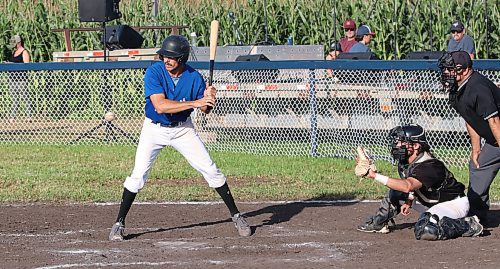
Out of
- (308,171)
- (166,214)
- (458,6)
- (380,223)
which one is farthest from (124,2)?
(380,223)

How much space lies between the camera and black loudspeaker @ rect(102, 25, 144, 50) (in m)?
19.6

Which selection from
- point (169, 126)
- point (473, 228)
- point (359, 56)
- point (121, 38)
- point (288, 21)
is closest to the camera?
point (473, 228)

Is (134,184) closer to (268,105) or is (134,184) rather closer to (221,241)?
(221,241)

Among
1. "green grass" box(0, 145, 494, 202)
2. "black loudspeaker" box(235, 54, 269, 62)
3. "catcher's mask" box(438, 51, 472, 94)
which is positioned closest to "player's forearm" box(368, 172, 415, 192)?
"catcher's mask" box(438, 51, 472, 94)

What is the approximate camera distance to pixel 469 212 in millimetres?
9727

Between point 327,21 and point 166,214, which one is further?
point 327,21

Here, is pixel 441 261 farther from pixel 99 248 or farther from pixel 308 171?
pixel 308 171

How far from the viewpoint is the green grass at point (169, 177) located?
12180 millimetres

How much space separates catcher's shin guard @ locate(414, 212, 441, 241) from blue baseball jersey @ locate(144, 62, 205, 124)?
2252 mm

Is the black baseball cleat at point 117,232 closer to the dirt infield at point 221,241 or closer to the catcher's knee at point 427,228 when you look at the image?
the dirt infield at point 221,241

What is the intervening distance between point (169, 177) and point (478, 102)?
542 cm

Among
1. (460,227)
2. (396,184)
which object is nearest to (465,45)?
(460,227)

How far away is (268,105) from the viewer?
15.9 m

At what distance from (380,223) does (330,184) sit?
138 inches
